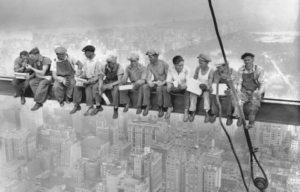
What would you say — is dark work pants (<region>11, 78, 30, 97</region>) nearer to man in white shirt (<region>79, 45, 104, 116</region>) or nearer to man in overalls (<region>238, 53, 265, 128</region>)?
man in white shirt (<region>79, 45, 104, 116</region>)

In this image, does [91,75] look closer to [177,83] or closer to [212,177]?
[177,83]

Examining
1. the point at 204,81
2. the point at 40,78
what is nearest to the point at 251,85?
the point at 204,81

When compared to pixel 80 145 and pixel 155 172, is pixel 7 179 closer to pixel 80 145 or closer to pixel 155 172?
pixel 80 145

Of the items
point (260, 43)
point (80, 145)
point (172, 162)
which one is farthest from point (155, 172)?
point (260, 43)

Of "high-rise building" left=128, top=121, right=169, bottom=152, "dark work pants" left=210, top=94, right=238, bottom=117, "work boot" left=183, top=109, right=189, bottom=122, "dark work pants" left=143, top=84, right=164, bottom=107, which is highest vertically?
"dark work pants" left=143, top=84, right=164, bottom=107

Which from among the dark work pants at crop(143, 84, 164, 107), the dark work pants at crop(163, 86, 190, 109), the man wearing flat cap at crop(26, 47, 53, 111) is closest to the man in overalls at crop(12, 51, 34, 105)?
the man wearing flat cap at crop(26, 47, 53, 111)

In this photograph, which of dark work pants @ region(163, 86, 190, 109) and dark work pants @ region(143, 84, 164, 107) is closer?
dark work pants @ region(163, 86, 190, 109)

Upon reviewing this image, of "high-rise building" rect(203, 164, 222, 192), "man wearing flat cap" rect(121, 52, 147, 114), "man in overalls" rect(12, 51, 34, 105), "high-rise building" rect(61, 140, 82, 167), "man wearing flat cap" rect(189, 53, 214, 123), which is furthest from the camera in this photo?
"high-rise building" rect(61, 140, 82, 167)
